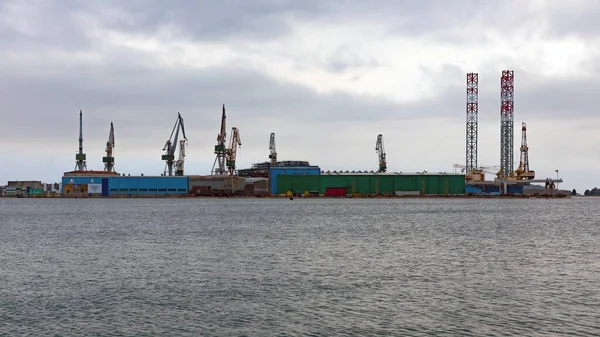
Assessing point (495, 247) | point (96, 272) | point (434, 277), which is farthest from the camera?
point (495, 247)

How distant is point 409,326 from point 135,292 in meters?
15.6

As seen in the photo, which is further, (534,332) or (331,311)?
(331,311)

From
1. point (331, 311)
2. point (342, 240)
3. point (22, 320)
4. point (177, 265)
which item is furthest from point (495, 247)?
point (22, 320)

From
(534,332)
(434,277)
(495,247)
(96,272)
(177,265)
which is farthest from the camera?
(495,247)

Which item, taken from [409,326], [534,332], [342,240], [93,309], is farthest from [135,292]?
[342,240]

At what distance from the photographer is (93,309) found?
1251 inches

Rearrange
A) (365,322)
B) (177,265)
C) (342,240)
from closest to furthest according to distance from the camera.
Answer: (365,322), (177,265), (342,240)

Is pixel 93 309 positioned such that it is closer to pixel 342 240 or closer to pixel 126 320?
pixel 126 320

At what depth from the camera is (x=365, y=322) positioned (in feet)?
95.1

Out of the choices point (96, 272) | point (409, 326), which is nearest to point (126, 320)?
point (409, 326)

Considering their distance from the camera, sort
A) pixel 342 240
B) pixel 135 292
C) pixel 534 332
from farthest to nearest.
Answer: pixel 342 240 → pixel 135 292 → pixel 534 332

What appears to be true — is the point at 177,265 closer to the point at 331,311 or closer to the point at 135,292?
the point at 135,292

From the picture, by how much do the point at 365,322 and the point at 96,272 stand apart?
73.0 feet

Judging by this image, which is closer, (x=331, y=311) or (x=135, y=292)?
(x=331, y=311)
